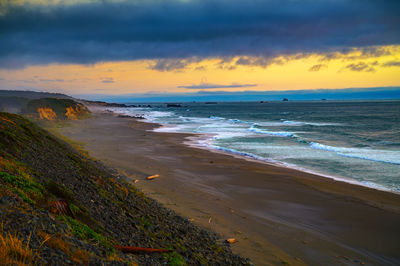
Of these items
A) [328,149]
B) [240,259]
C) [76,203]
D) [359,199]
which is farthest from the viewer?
[328,149]

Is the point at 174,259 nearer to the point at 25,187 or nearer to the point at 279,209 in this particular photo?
the point at 25,187

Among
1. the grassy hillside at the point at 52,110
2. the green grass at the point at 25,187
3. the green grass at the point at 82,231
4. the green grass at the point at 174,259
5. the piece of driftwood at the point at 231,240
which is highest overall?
the grassy hillside at the point at 52,110

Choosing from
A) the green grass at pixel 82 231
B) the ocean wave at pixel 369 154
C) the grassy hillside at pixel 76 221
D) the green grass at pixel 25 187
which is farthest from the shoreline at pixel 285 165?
the green grass at pixel 25 187

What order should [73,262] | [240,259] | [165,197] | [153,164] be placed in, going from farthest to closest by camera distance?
[153,164] < [165,197] < [240,259] < [73,262]

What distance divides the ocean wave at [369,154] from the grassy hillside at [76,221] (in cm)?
1924

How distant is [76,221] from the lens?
5.83 metres

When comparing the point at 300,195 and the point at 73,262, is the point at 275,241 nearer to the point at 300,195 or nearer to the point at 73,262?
the point at 300,195

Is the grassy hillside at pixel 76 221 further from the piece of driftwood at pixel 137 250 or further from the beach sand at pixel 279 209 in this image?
the beach sand at pixel 279 209

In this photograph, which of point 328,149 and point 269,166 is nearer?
point 269,166

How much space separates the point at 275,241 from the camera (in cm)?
892

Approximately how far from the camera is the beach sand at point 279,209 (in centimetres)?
848

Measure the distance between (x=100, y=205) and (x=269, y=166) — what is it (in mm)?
14148

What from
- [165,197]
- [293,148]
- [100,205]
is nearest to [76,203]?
[100,205]

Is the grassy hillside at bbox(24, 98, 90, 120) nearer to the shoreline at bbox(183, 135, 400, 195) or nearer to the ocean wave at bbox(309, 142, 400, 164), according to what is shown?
the shoreline at bbox(183, 135, 400, 195)
